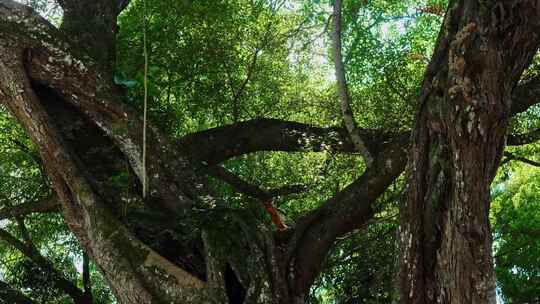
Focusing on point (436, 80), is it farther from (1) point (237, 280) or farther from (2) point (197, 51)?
(2) point (197, 51)

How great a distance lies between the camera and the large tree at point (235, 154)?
297 cm

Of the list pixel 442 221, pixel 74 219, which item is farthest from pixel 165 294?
pixel 442 221

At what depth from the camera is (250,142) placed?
5367 millimetres

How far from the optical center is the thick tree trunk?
2918 millimetres

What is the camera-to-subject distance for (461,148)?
2947 mm

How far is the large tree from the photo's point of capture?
9.73ft

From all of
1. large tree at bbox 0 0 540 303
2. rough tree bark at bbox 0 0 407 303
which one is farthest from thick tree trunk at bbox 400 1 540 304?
rough tree bark at bbox 0 0 407 303

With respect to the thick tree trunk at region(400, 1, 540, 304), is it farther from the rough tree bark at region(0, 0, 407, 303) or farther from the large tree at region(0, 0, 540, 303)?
the rough tree bark at region(0, 0, 407, 303)

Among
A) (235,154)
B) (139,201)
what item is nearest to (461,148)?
(139,201)

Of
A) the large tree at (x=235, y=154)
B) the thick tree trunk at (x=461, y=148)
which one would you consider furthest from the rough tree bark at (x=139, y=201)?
the thick tree trunk at (x=461, y=148)

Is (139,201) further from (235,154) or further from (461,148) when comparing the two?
(461,148)

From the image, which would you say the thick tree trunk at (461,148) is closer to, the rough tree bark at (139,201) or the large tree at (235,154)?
the large tree at (235,154)

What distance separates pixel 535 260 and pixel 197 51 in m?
4.39

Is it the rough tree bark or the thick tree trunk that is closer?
the thick tree trunk
